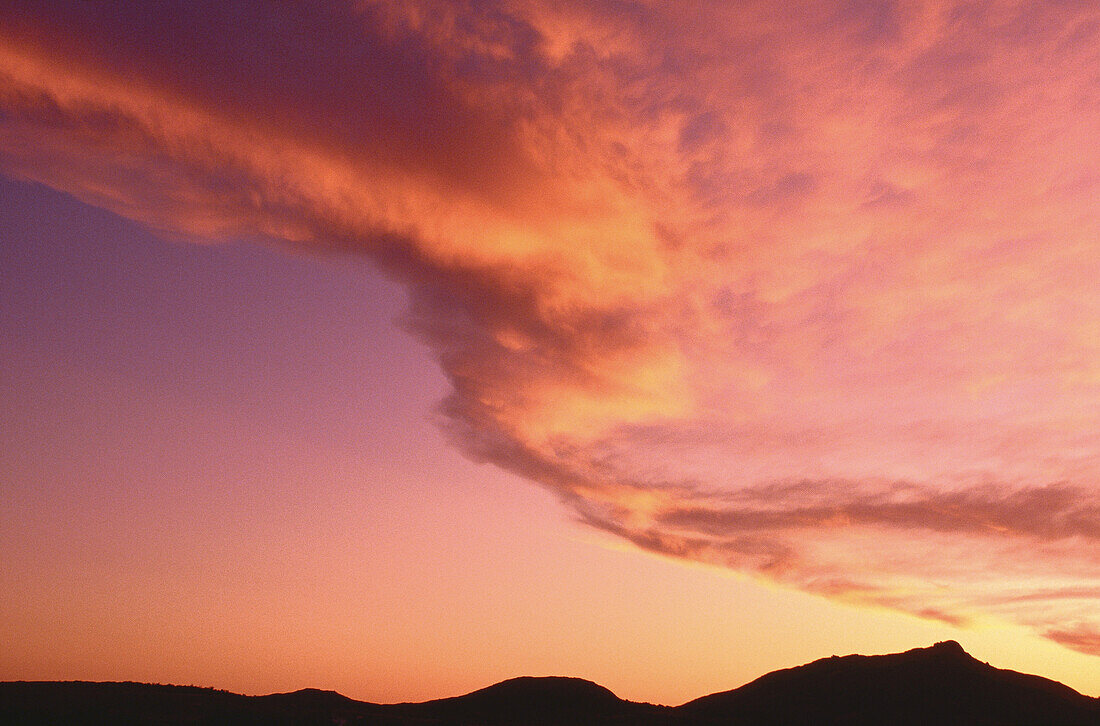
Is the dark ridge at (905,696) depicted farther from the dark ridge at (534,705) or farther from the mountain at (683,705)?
the dark ridge at (534,705)

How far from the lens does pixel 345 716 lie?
67625 millimetres

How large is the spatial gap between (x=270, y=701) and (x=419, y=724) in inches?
642

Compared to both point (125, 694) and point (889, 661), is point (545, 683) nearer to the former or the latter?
point (889, 661)

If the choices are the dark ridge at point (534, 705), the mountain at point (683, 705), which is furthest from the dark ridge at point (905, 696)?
the dark ridge at point (534, 705)

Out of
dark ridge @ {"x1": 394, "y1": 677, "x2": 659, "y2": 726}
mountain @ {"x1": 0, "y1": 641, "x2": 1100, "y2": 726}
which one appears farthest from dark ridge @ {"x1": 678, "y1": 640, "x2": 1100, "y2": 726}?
dark ridge @ {"x1": 394, "y1": 677, "x2": 659, "y2": 726}

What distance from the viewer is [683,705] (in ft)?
312

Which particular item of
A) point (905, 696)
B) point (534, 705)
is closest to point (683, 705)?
point (534, 705)

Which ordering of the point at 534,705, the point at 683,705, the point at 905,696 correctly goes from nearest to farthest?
the point at 905,696
the point at 534,705
the point at 683,705

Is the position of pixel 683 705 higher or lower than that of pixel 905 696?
lower

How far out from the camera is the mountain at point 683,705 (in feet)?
213

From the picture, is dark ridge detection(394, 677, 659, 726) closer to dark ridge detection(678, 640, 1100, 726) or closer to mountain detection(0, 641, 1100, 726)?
Answer: mountain detection(0, 641, 1100, 726)

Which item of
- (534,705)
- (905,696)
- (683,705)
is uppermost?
(905,696)

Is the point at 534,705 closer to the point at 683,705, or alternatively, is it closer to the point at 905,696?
the point at 683,705

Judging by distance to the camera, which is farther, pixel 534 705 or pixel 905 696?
pixel 534 705
